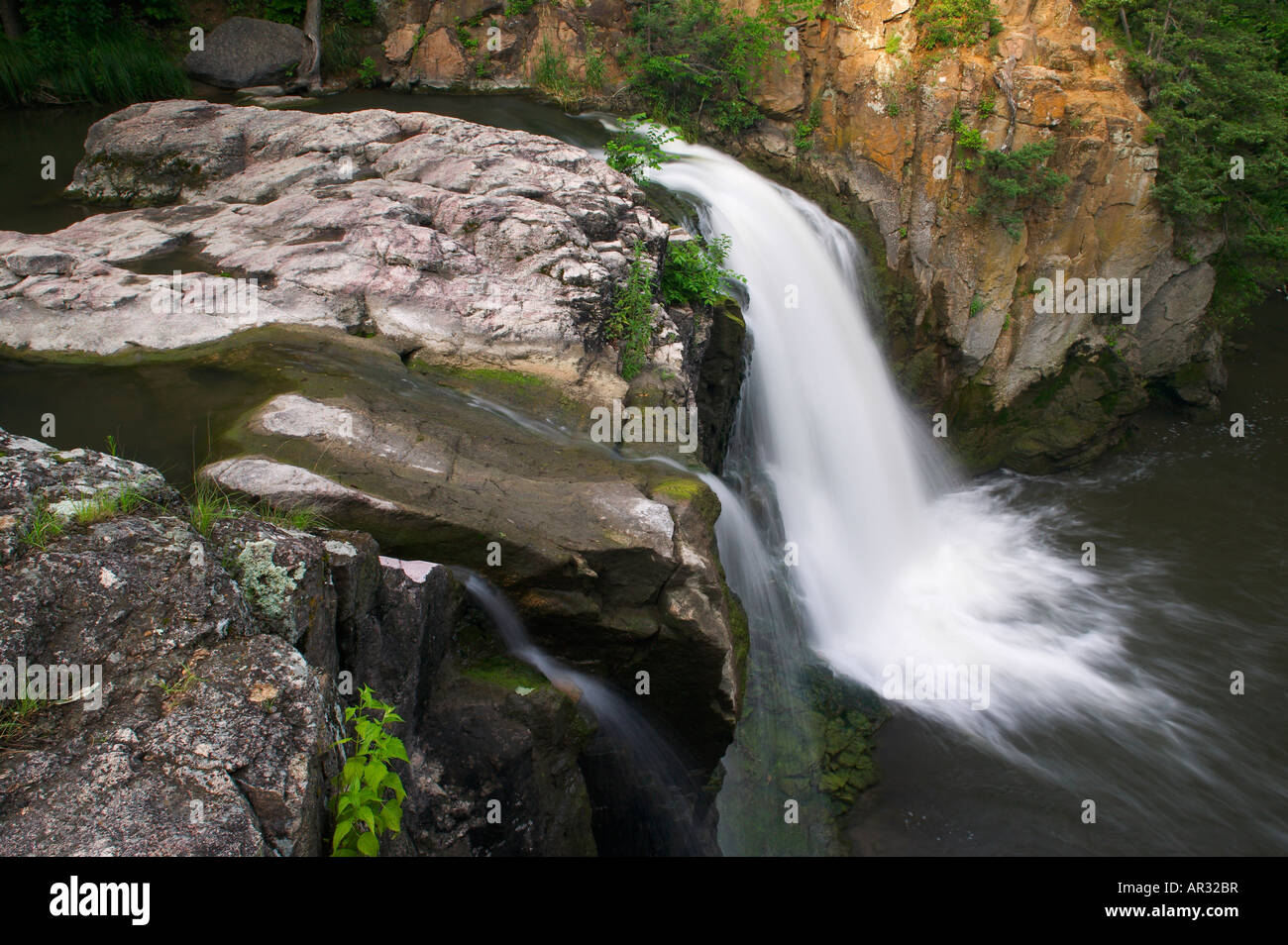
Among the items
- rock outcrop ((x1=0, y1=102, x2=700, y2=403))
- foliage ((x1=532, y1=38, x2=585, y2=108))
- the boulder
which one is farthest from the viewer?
foliage ((x1=532, y1=38, x2=585, y2=108))

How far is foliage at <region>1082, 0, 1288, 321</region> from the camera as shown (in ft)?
34.4

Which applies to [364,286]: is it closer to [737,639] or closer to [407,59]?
[737,639]

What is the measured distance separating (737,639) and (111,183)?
329 inches

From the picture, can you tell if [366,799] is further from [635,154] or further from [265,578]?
[635,154]

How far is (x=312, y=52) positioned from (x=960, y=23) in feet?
33.5

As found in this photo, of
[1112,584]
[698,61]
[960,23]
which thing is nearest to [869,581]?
[1112,584]

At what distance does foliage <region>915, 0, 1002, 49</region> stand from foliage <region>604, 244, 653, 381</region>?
7.15m

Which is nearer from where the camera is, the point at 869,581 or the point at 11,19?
the point at 869,581

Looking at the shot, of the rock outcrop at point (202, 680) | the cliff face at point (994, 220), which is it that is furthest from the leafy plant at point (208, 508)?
the cliff face at point (994, 220)

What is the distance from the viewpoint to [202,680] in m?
2.70

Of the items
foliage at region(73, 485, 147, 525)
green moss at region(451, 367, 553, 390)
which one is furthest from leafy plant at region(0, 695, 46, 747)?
green moss at region(451, 367, 553, 390)

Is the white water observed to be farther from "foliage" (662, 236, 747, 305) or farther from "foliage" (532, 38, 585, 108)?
"foliage" (532, 38, 585, 108)

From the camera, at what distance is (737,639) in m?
5.23
